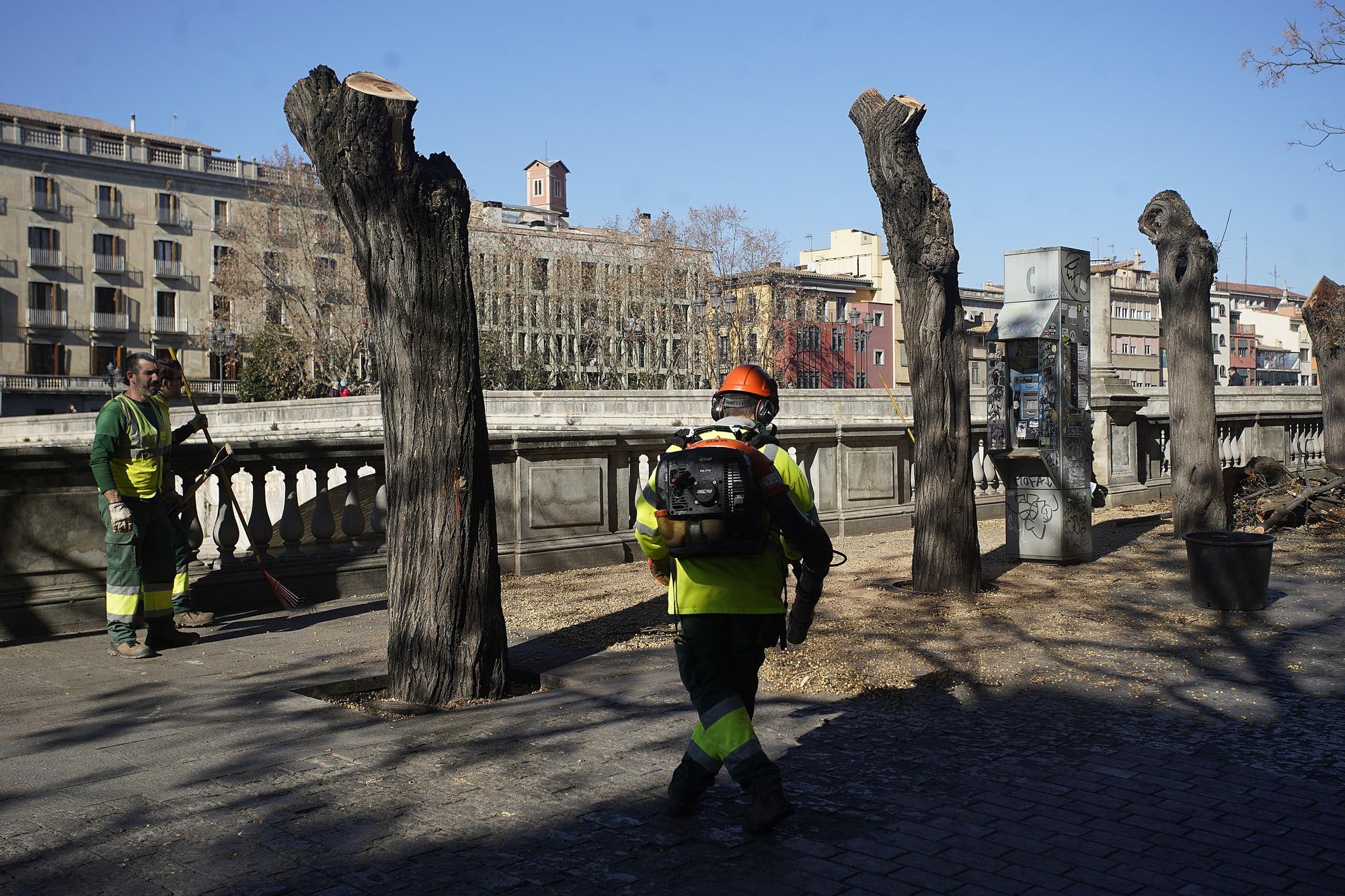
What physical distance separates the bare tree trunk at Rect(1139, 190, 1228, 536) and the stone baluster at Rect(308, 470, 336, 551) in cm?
884

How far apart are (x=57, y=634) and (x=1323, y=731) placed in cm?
783

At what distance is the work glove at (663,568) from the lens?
4980 mm

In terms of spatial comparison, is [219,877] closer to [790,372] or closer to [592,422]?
[592,422]

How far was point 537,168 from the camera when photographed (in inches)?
4560

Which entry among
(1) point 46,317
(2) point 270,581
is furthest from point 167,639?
(1) point 46,317

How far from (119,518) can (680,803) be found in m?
5.00

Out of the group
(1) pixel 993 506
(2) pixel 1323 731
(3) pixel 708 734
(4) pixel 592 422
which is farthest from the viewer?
(4) pixel 592 422

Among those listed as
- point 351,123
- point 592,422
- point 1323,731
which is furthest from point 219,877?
point 592,422

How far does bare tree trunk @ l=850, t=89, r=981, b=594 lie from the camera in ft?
33.0

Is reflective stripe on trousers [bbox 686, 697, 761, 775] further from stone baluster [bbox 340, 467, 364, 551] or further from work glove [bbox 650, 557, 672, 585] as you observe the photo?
stone baluster [bbox 340, 467, 364, 551]

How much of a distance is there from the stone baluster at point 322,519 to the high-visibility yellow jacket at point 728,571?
20.2 ft

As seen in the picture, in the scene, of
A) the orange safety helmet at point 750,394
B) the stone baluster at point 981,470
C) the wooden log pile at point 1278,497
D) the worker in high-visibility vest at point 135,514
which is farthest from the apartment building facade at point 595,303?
the orange safety helmet at point 750,394

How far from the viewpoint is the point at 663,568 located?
5.01 m

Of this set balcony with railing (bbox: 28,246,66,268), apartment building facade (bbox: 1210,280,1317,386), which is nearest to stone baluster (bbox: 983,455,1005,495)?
balcony with railing (bbox: 28,246,66,268)
